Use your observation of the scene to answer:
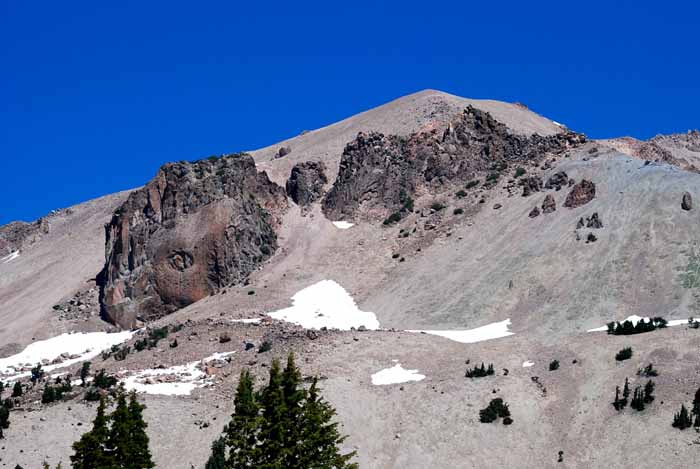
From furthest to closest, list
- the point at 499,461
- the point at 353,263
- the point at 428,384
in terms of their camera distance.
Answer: the point at 353,263 < the point at 428,384 < the point at 499,461

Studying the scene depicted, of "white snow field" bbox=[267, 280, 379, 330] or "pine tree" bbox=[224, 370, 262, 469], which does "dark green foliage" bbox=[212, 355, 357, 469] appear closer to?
"pine tree" bbox=[224, 370, 262, 469]

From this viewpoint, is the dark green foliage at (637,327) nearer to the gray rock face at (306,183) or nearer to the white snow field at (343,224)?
the white snow field at (343,224)

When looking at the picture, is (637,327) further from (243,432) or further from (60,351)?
(60,351)

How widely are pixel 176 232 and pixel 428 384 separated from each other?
3643 cm

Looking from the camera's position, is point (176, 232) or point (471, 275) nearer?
point (471, 275)

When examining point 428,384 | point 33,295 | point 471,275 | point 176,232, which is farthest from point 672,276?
point 33,295

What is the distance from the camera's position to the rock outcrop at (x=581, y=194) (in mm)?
71688

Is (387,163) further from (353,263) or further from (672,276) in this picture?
(672,276)

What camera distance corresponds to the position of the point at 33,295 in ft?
272

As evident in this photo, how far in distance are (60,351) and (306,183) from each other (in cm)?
3187

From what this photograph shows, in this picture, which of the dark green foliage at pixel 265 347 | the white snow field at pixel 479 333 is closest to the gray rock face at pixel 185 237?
the dark green foliage at pixel 265 347

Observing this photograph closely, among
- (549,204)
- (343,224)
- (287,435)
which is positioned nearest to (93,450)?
(287,435)

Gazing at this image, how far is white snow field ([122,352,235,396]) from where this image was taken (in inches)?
1969

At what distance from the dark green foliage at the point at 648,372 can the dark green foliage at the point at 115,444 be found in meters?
25.8
